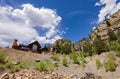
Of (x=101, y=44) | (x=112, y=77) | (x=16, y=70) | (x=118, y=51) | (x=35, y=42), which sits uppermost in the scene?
(x=35, y=42)

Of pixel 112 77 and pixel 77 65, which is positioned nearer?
pixel 112 77

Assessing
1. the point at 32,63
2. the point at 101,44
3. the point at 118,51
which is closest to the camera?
the point at 32,63

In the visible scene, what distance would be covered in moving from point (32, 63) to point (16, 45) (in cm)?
1348

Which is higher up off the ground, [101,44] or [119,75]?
[101,44]

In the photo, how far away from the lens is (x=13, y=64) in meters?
15.2

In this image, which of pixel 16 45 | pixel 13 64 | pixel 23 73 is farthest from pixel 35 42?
pixel 23 73

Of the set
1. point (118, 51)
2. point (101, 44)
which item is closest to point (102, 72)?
point (118, 51)

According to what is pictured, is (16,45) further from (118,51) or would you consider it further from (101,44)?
(118,51)

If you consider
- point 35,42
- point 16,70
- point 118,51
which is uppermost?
point 35,42

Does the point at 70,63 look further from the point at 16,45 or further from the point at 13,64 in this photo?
the point at 16,45

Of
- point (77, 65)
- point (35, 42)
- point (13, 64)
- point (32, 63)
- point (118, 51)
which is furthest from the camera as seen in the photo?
point (35, 42)

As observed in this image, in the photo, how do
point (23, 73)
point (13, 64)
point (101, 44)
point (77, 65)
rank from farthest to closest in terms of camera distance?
point (101, 44), point (77, 65), point (13, 64), point (23, 73)

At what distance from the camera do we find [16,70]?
13.9 meters

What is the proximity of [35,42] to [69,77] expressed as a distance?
2054cm
